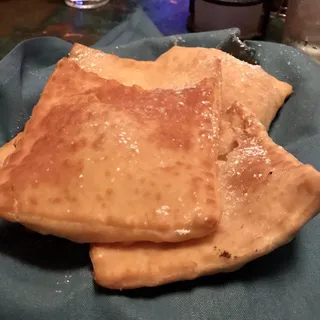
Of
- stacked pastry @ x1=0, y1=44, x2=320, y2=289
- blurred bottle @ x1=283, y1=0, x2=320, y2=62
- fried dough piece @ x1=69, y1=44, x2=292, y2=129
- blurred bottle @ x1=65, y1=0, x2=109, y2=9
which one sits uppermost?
stacked pastry @ x1=0, y1=44, x2=320, y2=289

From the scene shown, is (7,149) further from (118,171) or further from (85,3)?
(85,3)

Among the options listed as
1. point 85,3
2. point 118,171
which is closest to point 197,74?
point 118,171

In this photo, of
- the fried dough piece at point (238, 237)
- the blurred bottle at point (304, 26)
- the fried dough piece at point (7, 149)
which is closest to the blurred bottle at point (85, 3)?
the blurred bottle at point (304, 26)

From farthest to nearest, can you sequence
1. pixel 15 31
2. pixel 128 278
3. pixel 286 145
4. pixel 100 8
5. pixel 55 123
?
pixel 100 8 < pixel 15 31 < pixel 286 145 < pixel 55 123 < pixel 128 278

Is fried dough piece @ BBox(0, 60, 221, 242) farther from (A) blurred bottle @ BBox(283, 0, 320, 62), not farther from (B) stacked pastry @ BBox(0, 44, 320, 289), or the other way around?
(A) blurred bottle @ BBox(283, 0, 320, 62)

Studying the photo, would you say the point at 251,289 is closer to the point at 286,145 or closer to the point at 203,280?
the point at 203,280

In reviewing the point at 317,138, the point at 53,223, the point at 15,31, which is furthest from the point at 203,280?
the point at 15,31

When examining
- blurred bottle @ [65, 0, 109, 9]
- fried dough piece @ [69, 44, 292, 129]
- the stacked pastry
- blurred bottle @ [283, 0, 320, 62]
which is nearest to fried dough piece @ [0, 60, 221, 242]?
the stacked pastry
